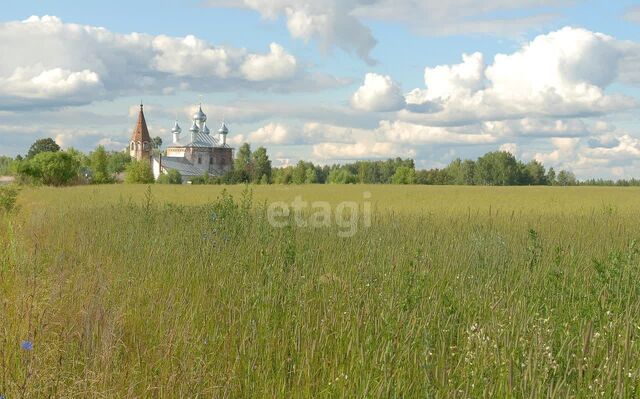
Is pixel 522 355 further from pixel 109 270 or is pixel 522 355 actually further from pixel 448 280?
pixel 109 270

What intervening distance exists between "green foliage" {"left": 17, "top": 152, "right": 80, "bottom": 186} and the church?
2304 inches

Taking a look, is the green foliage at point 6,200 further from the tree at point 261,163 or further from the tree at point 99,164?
the tree at point 261,163

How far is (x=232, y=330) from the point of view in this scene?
440cm

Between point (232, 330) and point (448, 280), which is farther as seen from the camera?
point (448, 280)

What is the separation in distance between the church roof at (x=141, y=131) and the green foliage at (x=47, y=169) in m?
81.1

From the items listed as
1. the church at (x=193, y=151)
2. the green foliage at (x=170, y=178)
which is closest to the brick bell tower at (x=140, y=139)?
the church at (x=193, y=151)

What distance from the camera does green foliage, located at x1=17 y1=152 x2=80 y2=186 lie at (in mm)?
65000

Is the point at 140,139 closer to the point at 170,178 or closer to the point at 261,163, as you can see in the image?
the point at 261,163

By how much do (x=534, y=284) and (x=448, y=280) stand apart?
77cm

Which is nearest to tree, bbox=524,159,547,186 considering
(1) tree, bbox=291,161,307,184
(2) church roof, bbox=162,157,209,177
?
(1) tree, bbox=291,161,307,184

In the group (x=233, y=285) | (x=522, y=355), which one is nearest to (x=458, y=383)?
(x=522, y=355)

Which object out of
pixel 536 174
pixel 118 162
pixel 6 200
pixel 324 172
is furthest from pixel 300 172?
pixel 6 200

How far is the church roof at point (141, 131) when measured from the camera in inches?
5817

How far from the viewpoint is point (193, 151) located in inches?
5399
